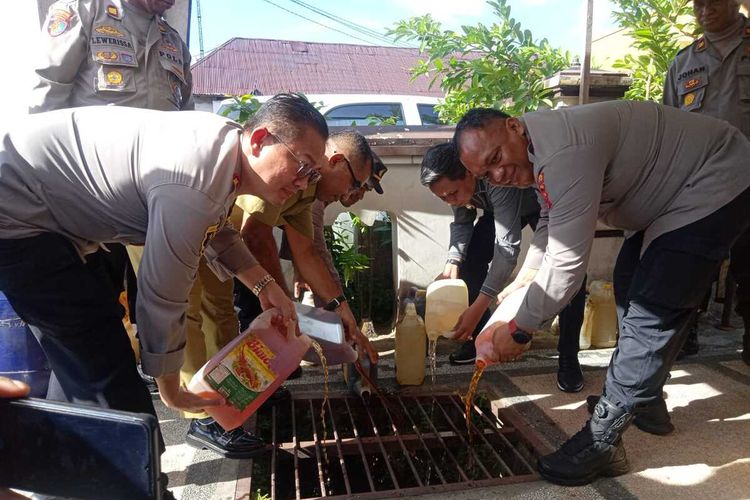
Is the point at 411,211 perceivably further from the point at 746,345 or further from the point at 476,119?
the point at 746,345

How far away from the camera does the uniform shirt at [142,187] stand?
1410mm

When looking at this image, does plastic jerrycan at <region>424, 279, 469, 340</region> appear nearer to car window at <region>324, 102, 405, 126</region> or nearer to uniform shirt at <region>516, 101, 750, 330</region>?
uniform shirt at <region>516, 101, 750, 330</region>

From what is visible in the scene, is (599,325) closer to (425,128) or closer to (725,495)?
(725,495)

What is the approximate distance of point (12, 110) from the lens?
2.94m

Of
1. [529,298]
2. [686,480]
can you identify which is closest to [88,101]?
[529,298]

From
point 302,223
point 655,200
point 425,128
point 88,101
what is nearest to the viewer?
point 655,200

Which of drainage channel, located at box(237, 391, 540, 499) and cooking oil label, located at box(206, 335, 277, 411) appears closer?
cooking oil label, located at box(206, 335, 277, 411)

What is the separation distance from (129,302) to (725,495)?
312 cm

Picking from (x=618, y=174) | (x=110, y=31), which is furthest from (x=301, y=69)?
(x=618, y=174)

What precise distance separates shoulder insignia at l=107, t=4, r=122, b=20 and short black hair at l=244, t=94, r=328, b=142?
139 centimetres

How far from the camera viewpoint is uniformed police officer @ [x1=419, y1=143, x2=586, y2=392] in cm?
277

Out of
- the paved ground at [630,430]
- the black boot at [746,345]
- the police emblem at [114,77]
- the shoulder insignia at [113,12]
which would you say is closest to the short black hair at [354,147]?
the police emblem at [114,77]

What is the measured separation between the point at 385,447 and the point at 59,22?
2.61 m

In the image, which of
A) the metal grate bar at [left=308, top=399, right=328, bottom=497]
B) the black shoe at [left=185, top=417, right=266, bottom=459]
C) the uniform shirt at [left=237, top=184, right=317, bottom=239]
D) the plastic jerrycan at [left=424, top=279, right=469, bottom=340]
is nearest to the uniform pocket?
the plastic jerrycan at [left=424, top=279, right=469, bottom=340]
